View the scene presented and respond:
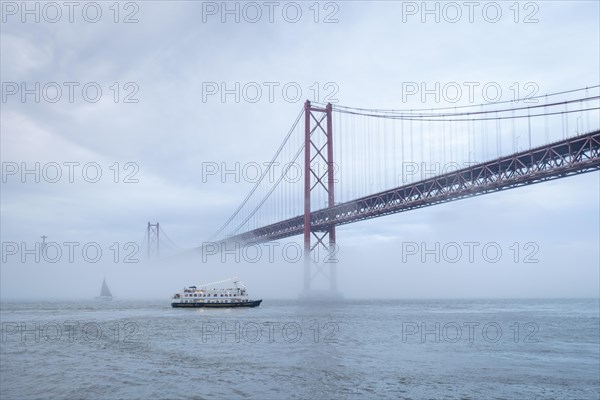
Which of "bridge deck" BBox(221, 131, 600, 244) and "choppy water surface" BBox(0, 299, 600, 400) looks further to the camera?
"bridge deck" BBox(221, 131, 600, 244)

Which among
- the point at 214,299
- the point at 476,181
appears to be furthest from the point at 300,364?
the point at 214,299

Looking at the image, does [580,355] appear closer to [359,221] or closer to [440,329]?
[440,329]

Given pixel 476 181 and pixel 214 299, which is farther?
pixel 214 299

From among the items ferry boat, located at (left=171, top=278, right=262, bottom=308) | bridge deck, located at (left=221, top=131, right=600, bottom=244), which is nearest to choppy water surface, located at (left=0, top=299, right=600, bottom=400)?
bridge deck, located at (left=221, top=131, right=600, bottom=244)

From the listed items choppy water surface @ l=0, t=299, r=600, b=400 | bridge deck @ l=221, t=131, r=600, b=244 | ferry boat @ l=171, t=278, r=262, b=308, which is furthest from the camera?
ferry boat @ l=171, t=278, r=262, b=308

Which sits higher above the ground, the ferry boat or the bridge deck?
the bridge deck

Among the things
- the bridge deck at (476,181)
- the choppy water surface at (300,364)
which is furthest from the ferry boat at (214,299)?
the choppy water surface at (300,364)

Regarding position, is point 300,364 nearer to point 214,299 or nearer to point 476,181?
Result: point 476,181

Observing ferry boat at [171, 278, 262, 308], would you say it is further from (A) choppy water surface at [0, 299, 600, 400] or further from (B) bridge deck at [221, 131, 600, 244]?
(A) choppy water surface at [0, 299, 600, 400]

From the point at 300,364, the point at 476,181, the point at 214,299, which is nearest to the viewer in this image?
the point at 300,364

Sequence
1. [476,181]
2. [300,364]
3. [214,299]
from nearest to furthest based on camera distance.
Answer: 1. [300,364]
2. [476,181]
3. [214,299]

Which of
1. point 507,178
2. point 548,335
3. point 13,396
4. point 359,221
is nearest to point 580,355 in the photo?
point 548,335
